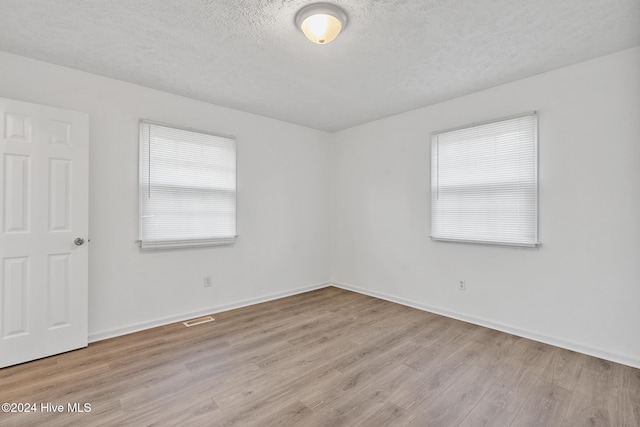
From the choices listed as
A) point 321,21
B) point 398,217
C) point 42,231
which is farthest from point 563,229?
point 42,231

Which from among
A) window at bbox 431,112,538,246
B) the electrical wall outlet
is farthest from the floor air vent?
window at bbox 431,112,538,246

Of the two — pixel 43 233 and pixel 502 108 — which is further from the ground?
pixel 502 108

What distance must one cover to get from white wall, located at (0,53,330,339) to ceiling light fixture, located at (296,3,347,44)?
2.09 metres

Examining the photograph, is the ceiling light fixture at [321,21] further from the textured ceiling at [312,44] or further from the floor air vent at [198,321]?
the floor air vent at [198,321]

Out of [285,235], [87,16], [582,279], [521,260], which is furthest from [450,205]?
[87,16]

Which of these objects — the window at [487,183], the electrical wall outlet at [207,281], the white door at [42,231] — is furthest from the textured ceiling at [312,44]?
the electrical wall outlet at [207,281]

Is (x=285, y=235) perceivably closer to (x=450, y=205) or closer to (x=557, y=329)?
(x=450, y=205)

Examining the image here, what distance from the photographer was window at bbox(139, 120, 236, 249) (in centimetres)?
324

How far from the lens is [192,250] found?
3.57 m

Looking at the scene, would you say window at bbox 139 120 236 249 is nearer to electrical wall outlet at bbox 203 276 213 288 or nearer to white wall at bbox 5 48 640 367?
white wall at bbox 5 48 640 367

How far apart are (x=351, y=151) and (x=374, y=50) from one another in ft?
7.66

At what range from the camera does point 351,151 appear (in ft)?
15.8

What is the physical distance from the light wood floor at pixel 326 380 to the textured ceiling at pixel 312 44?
104 inches

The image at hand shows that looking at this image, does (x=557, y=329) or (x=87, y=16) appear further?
(x=557, y=329)
